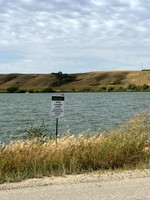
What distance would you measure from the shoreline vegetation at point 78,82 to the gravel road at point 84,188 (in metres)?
130

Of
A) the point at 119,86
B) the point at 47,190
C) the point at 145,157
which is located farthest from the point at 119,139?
the point at 119,86

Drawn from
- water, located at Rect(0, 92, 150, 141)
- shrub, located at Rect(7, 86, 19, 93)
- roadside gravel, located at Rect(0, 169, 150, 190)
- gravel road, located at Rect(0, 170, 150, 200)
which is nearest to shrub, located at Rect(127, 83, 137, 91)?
shrub, located at Rect(7, 86, 19, 93)

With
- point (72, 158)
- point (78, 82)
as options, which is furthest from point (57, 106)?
point (78, 82)

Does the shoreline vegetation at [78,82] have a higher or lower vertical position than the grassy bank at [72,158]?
higher

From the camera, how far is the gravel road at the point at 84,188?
4988 mm

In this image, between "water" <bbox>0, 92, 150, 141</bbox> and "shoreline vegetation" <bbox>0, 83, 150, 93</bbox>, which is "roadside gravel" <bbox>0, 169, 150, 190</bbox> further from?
"shoreline vegetation" <bbox>0, 83, 150, 93</bbox>

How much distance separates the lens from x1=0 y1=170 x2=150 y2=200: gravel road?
499cm

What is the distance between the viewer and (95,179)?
603 cm

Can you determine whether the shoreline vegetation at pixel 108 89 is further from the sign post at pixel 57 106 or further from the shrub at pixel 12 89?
the sign post at pixel 57 106

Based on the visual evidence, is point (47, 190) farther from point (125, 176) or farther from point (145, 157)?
point (145, 157)

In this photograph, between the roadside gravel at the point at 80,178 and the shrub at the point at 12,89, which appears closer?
the roadside gravel at the point at 80,178

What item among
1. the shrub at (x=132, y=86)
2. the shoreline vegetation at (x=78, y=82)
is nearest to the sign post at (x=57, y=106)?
the shoreline vegetation at (x=78, y=82)

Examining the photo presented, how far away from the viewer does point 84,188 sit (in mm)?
5445

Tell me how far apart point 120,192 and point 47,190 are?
132cm
